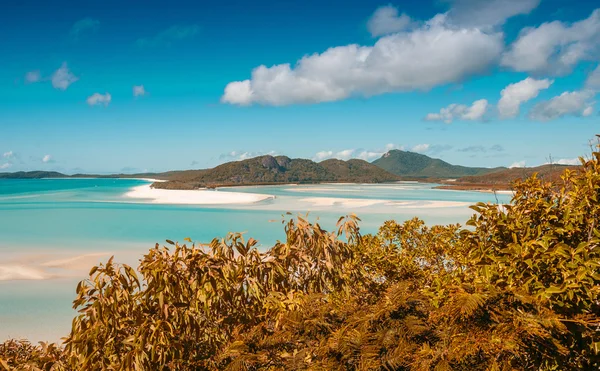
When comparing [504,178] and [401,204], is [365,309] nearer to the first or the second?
[401,204]

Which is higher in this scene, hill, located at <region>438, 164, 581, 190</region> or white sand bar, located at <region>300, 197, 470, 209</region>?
hill, located at <region>438, 164, 581, 190</region>

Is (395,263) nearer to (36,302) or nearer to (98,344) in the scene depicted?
(98,344)

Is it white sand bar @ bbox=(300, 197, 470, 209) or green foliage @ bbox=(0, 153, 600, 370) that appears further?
white sand bar @ bbox=(300, 197, 470, 209)

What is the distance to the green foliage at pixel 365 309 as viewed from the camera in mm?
2480

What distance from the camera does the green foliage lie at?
2480 mm

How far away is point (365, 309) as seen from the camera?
3.69m

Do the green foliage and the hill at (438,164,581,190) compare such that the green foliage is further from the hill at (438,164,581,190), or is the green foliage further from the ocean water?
the hill at (438,164,581,190)

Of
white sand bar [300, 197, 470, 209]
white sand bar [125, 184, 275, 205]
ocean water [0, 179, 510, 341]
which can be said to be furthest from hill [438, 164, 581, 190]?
white sand bar [125, 184, 275, 205]

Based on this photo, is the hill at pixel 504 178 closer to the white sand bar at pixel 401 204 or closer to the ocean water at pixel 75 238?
the ocean water at pixel 75 238

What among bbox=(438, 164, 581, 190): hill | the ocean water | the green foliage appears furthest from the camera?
the ocean water

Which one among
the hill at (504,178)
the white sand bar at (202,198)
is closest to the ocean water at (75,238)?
the hill at (504,178)

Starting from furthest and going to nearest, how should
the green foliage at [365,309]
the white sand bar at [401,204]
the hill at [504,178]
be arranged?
1. the white sand bar at [401,204]
2. the hill at [504,178]
3. the green foliage at [365,309]

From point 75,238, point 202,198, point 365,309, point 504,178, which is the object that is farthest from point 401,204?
point 504,178

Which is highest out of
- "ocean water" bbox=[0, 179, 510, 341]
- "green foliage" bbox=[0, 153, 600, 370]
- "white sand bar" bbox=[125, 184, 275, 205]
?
"green foliage" bbox=[0, 153, 600, 370]
